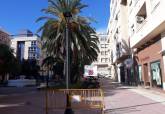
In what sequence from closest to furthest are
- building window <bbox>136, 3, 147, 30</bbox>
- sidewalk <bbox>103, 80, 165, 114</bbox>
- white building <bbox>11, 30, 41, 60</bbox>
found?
sidewalk <bbox>103, 80, 165, 114</bbox>, building window <bbox>136, 3, 147, 30</bbox>, white building <bbox>11, 30, 41, 60</bbox>

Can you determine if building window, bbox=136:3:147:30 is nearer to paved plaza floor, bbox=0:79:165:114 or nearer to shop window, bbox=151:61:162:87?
shop window, bbox=151:61:162:87

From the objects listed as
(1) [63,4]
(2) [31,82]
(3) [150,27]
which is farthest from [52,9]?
(2) [31,82]

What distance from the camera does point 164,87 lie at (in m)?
23.9

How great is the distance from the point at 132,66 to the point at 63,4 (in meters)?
15.9

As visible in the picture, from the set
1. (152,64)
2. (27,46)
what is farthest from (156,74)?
(27,46)

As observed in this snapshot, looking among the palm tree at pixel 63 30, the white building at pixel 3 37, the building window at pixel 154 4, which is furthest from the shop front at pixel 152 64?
the white building at pixel 3 37

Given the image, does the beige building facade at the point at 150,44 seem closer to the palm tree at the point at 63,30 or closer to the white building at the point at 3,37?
the palm tree at the point at 63,30

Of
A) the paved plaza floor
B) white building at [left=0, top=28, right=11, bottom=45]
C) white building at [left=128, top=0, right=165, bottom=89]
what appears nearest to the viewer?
the paved plaza floor

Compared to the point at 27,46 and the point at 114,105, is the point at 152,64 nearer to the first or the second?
the point at 114,105

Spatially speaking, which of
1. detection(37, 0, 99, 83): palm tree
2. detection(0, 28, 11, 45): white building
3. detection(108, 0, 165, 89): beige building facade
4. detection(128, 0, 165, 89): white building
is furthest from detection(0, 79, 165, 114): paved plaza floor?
detection(0, 28, 11, 45): white building

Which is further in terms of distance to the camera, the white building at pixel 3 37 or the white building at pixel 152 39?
the white building at pixel 3 37

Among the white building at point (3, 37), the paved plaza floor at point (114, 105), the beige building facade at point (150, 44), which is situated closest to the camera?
the paved plaza floor at point (114, 105)

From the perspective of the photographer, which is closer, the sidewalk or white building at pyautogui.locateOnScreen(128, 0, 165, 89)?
the sidewalk

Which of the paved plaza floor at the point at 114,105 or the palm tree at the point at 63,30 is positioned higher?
the palm tree at the point at 63,30
